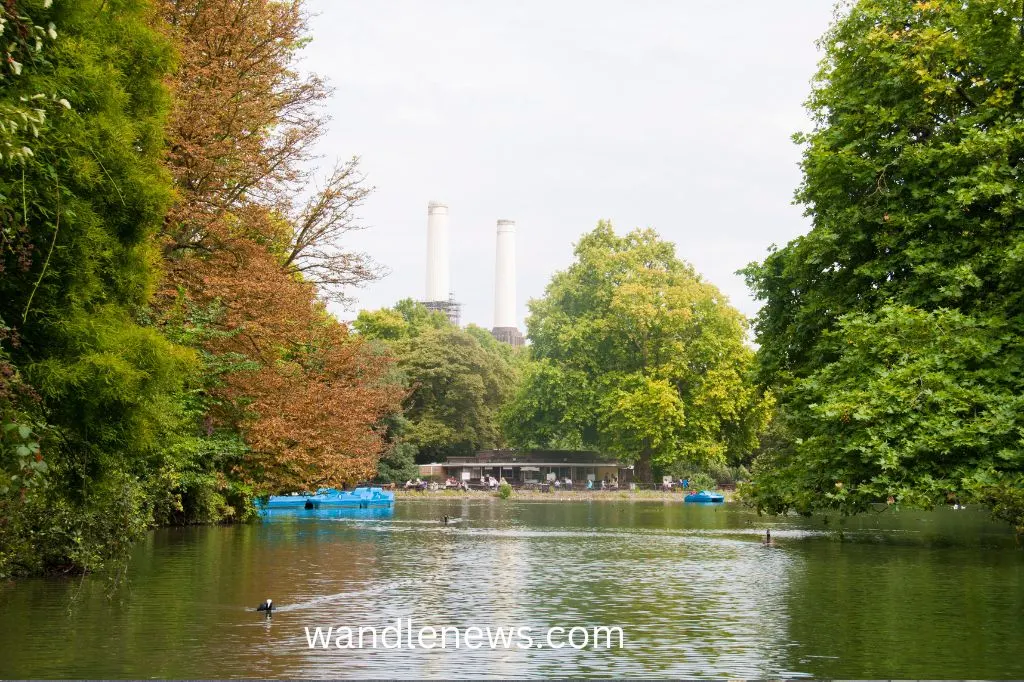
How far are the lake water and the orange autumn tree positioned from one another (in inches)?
162

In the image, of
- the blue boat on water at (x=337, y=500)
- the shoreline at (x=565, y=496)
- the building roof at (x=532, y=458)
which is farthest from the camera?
the building roof at (x=532, y=458)

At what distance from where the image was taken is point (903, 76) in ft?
89.0

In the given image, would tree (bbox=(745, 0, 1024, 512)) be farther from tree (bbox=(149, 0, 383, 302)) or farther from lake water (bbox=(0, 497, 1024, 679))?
tree (bbox=(149, 0, 383, 302))

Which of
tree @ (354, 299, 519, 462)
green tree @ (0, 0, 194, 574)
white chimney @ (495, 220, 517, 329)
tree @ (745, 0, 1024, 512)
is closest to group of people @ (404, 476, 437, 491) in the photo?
tree @ (354, 299, 519, 462)

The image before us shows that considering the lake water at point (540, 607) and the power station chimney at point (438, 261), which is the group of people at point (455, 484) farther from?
the power station chimney at point (438, 261)

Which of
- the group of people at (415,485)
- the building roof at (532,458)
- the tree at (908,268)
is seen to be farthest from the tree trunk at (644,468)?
the tree at (908,268)

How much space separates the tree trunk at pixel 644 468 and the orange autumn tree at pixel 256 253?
1748 inches

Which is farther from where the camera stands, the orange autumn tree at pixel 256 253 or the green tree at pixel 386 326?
the green tree at pixel 386 326

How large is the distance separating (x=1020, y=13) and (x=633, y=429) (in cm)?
5999

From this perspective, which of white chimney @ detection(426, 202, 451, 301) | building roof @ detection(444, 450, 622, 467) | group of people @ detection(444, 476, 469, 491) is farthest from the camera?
white chimney @ detection(426, 202, 451, 301)

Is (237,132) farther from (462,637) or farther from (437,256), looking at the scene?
(437,256)

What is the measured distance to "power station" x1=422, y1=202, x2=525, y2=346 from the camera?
178m

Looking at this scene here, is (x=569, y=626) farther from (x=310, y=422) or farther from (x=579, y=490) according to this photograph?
(x=579, y=490)

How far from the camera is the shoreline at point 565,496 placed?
87938 millimetres
